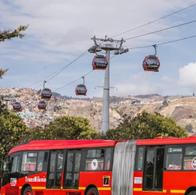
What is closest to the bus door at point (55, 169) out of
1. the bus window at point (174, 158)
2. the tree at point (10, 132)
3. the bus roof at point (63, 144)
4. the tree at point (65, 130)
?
the bus roof at point (63, 144)

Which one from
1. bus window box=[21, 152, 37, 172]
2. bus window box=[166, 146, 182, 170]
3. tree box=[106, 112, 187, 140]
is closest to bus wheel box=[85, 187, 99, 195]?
bus window box=[21, 152, 37, 172]

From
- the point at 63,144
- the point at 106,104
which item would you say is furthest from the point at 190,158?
the point at 106,104

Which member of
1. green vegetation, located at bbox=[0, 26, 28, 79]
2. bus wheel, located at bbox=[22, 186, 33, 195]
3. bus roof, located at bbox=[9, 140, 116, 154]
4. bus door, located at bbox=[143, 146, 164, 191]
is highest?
green vegetation, located at bbox=[0, 26, 28, 79]

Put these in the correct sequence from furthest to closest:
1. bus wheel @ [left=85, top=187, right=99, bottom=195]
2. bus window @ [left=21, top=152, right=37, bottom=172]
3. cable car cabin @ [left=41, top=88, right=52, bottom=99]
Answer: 1. cable car cabin @ [left=41, top=88, right=52, bottom=99]
2. bus window @ [left=21, top=152, right=37, bottom=172]
3. bus wheel @ [left=85, top=187, right=99, bottom=195]

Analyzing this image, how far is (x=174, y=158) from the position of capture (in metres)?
27.1

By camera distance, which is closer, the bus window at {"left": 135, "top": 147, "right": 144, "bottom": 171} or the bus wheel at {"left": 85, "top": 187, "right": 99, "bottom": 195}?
the bus window at {"left": 135, "top": 147, "right": 144, "bottom": 171}

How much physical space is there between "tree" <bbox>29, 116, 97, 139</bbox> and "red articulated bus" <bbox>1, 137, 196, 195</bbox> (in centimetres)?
4663

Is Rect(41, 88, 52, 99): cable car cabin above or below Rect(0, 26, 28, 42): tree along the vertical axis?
above

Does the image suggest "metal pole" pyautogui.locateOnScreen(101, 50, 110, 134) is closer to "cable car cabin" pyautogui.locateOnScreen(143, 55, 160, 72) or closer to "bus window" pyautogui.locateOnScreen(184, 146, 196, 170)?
"cable car cabin" pyautogui.locateOnScreen(143, 55, 160, 72)

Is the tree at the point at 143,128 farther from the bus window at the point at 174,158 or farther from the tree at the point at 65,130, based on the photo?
the bus window at the point at 174,158

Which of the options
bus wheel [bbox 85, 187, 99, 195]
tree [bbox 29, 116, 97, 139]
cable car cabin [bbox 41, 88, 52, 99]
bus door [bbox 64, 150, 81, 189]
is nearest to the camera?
bus wheel [bbox 85, 187, 99, 195]

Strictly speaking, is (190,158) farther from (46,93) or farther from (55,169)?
(46,93)

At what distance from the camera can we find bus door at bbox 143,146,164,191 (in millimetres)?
27844

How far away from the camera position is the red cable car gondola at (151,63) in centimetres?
4306
